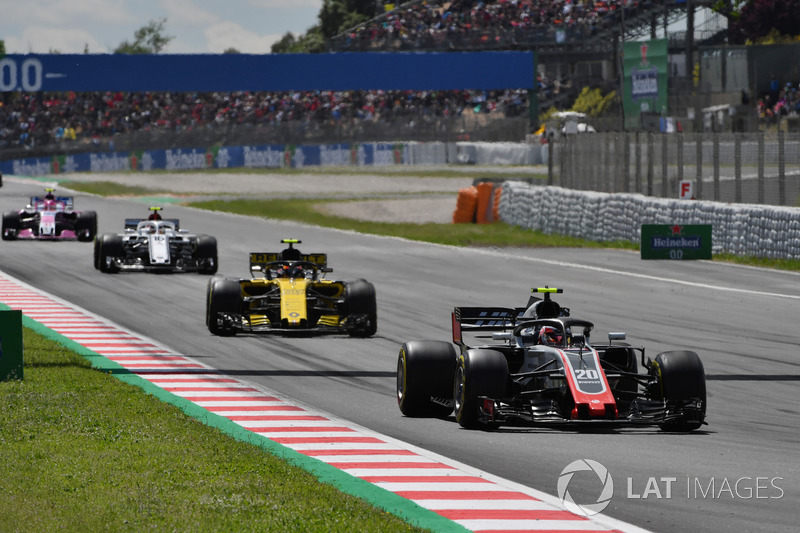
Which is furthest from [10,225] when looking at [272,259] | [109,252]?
[272,259]

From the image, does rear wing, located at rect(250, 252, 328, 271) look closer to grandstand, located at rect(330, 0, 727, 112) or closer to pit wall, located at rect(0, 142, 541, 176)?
pit wall, located at rect(0, 142, 541, 176)

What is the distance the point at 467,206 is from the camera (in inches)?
1534

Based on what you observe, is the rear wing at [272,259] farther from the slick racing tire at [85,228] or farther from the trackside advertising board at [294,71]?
the trackside advertising board at [294,71]

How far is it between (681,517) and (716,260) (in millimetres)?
20932

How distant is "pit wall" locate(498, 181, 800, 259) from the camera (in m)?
26.6

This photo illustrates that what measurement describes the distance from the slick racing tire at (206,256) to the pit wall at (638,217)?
1080 centimetres

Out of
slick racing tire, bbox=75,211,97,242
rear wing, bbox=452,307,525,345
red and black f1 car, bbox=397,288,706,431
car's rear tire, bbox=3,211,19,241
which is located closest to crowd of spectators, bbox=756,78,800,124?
slick racing tire, bbox=75,211,97,242

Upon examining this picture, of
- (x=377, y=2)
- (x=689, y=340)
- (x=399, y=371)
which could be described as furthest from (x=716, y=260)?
(x=377, y=2)

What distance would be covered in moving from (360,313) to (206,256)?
27.7ft

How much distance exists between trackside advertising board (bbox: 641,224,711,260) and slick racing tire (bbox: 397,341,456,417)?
689 inches

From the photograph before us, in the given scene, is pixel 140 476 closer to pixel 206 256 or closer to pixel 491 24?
pixel 206 256

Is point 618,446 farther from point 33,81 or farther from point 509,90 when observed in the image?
point 509,90

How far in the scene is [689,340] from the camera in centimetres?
1658

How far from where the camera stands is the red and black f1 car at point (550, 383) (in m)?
10.3
